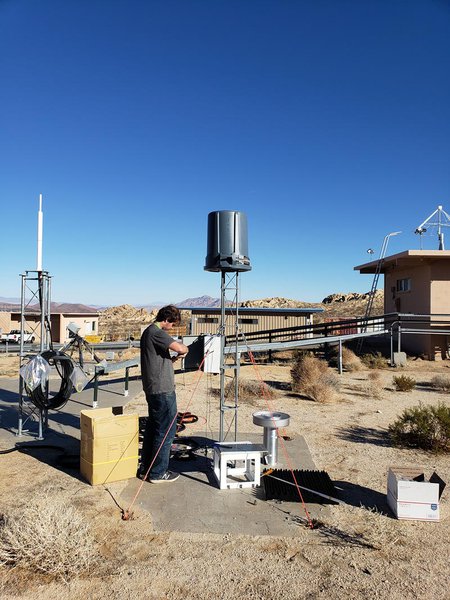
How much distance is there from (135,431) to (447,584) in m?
3.33

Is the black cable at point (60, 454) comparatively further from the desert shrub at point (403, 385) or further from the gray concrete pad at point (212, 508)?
the desert shrub at point (403, 385)

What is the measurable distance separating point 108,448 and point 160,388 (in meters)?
0.91

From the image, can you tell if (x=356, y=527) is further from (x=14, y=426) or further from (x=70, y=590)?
(x=14, y=426)

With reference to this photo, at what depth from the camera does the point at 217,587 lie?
3.23 meters

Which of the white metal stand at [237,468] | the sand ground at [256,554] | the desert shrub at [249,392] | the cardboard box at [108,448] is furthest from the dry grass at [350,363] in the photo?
the cardboard box at [108,448]

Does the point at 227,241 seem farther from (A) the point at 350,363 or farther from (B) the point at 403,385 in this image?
(A) the point at 350,363

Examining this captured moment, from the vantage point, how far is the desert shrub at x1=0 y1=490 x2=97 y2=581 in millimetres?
3349

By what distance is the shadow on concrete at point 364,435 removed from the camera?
7074 millimetres

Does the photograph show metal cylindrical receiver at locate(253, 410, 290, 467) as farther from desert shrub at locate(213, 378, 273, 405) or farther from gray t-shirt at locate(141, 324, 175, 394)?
desert shrub at locate(213, 378, 273, 405)

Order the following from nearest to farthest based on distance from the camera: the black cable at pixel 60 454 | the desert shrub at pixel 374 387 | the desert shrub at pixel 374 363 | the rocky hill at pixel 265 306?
the black cable at pixel 60 454, the desert shrub at pixel 374 387, the desert shrub at pixel 374 363, the rocky hill at pixel 265 306

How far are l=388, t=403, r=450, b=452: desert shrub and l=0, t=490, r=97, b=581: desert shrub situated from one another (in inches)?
195

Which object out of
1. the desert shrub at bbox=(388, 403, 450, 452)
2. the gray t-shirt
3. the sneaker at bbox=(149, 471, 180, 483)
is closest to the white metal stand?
the sneaker at bbox=(149, 471, 180, 483)

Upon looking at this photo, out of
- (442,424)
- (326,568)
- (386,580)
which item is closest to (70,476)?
(326,568)

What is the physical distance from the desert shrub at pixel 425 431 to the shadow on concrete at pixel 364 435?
210 millimetres
